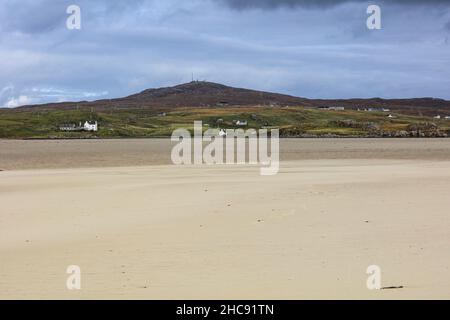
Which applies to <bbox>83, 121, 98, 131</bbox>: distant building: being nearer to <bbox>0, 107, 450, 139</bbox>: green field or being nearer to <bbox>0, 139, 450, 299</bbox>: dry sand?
<bbox>0, 107, 450, 139</bbox>: green field

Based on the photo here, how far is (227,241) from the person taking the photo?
10242 millimetres

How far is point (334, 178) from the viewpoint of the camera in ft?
73.7

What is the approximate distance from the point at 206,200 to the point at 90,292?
863 cm

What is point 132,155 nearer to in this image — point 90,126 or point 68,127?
point 90,126

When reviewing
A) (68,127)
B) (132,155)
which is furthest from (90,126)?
(132,155)

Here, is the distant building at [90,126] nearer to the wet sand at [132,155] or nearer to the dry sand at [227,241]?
the wet sand at [132,155]

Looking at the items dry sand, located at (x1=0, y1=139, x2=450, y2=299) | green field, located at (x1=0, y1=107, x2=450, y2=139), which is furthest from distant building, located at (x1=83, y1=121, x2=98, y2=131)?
dry sand, located at (x1=0, y1=139, x2=450, y2=299)

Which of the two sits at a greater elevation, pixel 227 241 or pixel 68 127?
pixel 68 127

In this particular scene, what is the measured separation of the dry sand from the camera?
7.48 metres

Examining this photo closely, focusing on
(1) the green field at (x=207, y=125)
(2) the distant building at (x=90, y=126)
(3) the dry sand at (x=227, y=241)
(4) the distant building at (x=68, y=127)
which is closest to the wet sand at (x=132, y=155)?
(3) the dry sand at (x=227, y=241)

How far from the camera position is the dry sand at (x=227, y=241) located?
7.48 metres
